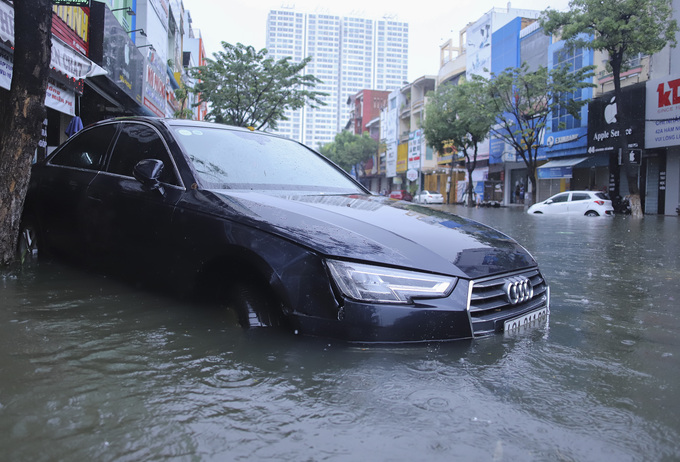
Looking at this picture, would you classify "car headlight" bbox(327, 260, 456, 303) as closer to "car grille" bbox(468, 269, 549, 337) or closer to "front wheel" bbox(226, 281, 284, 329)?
"car grille" bbox(468, 269, 549, 337)

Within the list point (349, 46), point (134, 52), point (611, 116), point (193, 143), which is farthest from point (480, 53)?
point (349, 46)

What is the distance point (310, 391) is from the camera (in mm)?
2072

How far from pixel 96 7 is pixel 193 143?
11.4 metres

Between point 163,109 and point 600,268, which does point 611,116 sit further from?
point 600,268

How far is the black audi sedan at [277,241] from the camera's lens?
2.42m

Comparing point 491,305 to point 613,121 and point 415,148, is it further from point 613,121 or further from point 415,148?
point 415,148

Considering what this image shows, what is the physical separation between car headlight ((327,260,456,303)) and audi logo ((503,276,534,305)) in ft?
1.29

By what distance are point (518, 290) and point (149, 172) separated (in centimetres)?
218

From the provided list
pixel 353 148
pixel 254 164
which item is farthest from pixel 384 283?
pixel 353 148

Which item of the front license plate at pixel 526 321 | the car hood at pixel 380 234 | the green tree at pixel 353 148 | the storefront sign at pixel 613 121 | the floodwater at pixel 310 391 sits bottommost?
the floodwater at pixel 310 391

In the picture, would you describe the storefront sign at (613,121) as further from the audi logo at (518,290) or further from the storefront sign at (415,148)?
the storefront sign at (415,148)

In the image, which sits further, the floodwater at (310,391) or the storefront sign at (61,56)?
the storefront sign at (61,56)

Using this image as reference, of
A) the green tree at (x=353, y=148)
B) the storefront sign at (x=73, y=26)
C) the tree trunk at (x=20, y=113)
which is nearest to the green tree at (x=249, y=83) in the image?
the storefront sign at (x=73, y=26)

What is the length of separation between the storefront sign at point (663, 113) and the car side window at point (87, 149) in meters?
24.8
